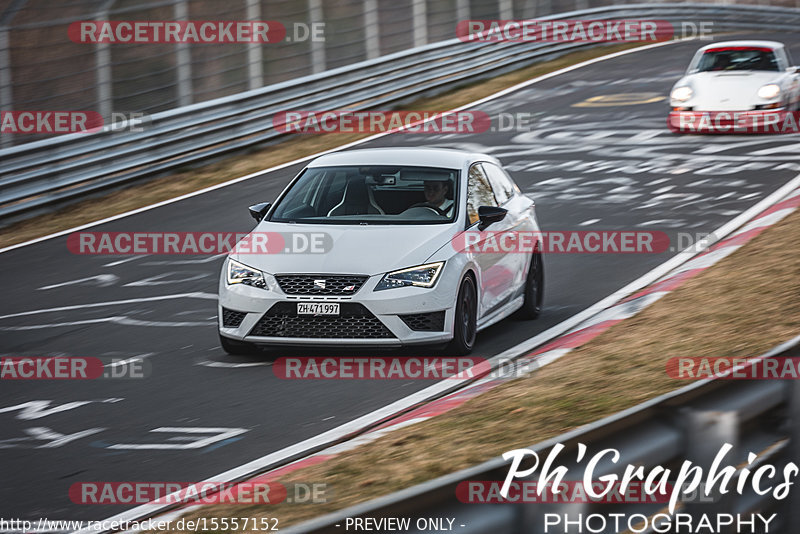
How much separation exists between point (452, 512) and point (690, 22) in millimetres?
36448

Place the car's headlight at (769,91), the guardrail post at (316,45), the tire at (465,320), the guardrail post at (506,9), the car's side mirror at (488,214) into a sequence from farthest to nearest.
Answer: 1. the guardrail post at (506,9)
2. the guardrail post at (316,45)
3. the car's headlight at (769,91)
4. the car's side mirror at (488,214)
5. the tire at (465,320)

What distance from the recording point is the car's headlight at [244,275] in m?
9.46

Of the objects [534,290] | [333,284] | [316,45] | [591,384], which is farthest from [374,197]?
[316,45]

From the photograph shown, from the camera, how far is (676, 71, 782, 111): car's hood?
20594 mm

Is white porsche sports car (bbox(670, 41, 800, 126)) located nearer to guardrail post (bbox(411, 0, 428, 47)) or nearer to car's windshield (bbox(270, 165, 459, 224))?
guardrail post (bbox(411, 0, 428, 47))

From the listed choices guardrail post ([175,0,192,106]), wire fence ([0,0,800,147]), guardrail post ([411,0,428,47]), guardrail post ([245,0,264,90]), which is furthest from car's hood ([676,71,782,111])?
guardrail post ([175,0,192,106])

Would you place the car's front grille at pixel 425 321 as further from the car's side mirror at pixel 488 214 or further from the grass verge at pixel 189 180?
the grass verge at pixel 189 180

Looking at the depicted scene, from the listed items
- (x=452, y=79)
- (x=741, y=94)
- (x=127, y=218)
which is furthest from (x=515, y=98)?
(x=127, y=218)

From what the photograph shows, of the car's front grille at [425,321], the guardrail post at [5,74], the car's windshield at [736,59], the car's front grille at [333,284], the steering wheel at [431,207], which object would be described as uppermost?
the guardrail post at [5,74]

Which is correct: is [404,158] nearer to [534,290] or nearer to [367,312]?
[534,290]

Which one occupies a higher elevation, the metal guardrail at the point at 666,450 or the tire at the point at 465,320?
the metal guardrail at the point at 666,450

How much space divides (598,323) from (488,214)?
138cm

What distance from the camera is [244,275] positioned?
9562 mm

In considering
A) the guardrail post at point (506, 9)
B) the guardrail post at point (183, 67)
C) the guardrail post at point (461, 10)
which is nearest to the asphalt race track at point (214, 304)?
the guardrail post at point (183, 67)
